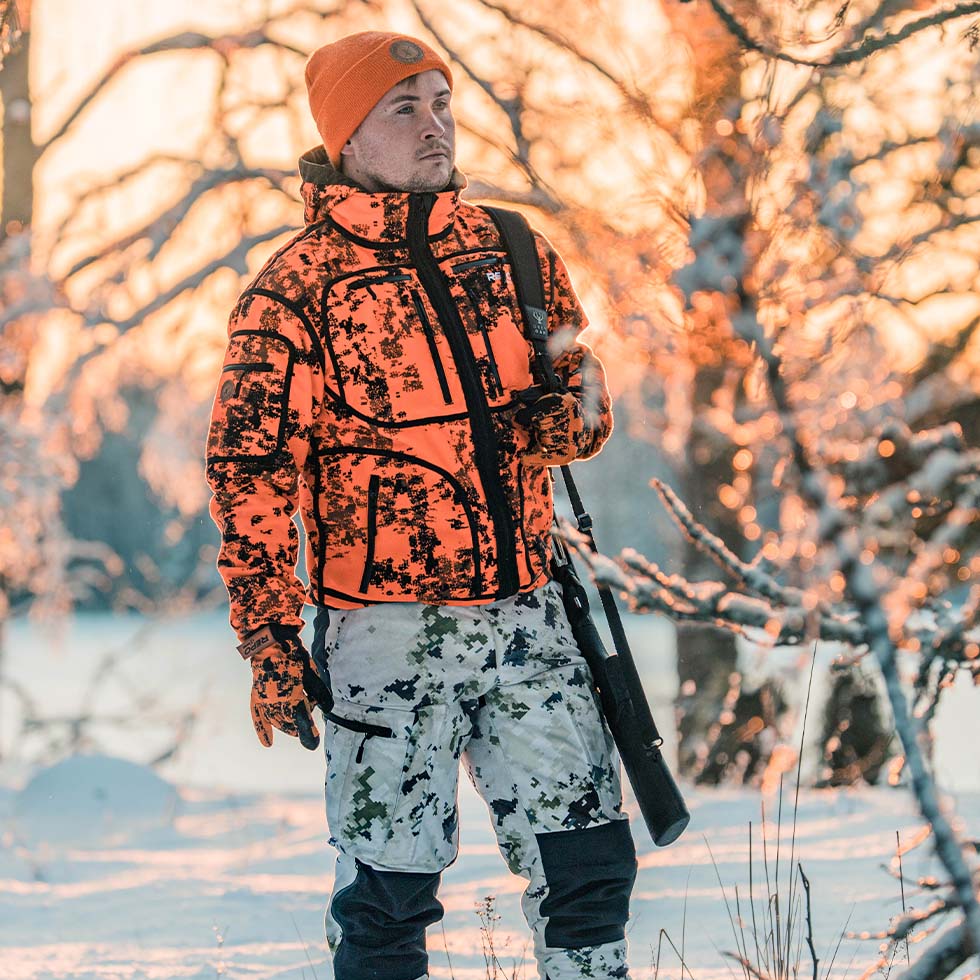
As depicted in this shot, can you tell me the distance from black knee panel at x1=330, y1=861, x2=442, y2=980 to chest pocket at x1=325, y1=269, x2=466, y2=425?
757mm

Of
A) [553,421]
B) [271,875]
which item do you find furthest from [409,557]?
[271,875]

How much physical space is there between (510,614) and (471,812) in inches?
170

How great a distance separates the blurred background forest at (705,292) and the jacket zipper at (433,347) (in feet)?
0.86

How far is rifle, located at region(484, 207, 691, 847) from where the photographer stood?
7.19 feet

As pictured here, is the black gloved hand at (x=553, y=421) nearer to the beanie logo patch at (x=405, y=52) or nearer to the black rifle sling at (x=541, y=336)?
the black rifle sling at (x=541, y=336)

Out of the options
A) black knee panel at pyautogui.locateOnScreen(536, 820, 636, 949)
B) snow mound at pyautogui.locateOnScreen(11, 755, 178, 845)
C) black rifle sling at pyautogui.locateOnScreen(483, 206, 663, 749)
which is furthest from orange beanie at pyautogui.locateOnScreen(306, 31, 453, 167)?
snow mound at pyautogui.locateOnScreen(11, 755, 178, 845)

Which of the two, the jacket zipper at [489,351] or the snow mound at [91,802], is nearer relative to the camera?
the jacket zipper at [489,351]

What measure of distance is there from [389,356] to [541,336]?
27cm

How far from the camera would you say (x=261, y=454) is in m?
2.15

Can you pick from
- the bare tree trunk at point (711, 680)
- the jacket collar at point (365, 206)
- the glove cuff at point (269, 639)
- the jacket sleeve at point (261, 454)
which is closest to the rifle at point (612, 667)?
the jacket collar at point (365, 206)

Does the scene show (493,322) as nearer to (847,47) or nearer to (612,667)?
(612,667)

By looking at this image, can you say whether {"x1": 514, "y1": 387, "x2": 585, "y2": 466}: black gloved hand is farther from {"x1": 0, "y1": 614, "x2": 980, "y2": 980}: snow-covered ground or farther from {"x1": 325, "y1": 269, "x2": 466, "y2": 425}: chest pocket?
{"x1": 0, "y1": 614, "x2": 980, "y2": 980}: snow-covered ground

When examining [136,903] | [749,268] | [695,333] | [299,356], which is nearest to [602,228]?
[695,333]

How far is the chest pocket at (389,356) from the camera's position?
218cm
